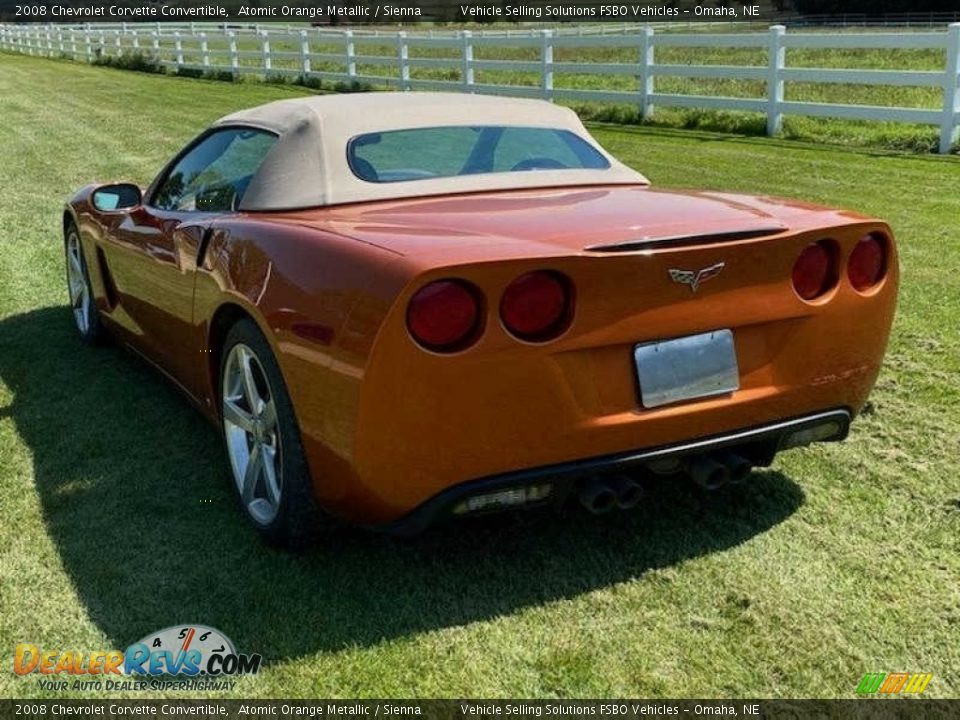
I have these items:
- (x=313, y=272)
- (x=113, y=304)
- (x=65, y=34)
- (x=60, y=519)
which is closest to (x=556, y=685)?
(x=313, y=272)

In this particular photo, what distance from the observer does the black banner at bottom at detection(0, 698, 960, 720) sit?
2.60m

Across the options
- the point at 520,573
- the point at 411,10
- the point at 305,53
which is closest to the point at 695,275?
the point at 520,573

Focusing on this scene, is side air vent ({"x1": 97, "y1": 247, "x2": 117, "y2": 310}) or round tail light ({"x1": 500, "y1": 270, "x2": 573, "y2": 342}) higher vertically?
round tail light ({"x1": 500, "y1": 270, "x2": 573, "y2": 342})

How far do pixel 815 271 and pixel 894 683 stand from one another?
3.83ft

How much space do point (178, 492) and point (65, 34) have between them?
3895 cm

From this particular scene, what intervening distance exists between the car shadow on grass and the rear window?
124cm

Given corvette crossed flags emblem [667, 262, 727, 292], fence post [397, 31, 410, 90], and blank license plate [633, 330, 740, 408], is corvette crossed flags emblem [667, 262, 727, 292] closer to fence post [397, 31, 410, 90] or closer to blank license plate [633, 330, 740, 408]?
blank license plate [633, 330, 740, 408]

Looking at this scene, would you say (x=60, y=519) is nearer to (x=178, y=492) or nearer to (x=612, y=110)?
(x=178, y=492)

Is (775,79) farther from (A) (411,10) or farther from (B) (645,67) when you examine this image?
(A) (411,10)

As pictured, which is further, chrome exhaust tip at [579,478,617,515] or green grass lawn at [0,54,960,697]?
chrome exhaust tip at [579,478,617,515]

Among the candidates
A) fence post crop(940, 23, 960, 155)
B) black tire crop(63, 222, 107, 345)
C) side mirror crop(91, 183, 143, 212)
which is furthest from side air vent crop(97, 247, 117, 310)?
fence post crop(940, 23, 960, 155)

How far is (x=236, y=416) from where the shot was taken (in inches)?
144

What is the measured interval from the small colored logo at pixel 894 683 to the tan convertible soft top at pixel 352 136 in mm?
2005

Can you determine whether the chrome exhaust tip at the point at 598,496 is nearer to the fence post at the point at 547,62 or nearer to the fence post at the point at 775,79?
the fence post at the point at 775,79
